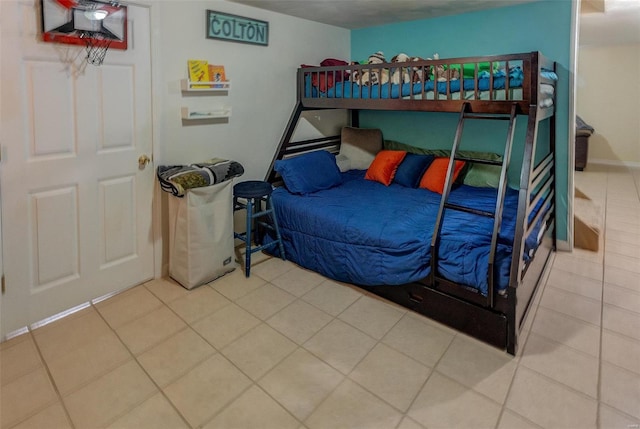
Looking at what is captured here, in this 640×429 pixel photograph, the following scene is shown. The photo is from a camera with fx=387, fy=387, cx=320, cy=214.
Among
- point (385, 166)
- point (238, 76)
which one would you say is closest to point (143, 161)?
point (238, 76)

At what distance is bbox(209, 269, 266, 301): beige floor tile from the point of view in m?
2.76

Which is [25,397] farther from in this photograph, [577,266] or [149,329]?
[577,266]

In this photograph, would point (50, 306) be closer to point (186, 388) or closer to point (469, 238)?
point (186, 388)

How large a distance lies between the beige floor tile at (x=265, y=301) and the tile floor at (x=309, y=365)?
0.04 feet

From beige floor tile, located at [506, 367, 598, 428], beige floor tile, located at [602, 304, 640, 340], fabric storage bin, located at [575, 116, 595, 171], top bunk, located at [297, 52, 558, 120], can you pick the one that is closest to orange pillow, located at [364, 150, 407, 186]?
top bunk, located at [297, 52, 558, 120]

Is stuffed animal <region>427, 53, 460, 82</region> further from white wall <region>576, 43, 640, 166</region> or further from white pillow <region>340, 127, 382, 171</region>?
white wall <region>576, 43, 640, 166</region>

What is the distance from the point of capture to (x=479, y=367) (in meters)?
2.02

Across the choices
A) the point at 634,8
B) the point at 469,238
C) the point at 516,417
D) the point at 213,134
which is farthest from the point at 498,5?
the point at 516,417

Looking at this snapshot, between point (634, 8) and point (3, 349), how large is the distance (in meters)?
6.07

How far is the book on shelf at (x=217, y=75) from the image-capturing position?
302cm

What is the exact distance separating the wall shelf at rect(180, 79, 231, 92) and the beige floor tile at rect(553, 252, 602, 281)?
306 centimetres

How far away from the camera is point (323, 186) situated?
3467mm

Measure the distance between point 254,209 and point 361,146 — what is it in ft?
4.69

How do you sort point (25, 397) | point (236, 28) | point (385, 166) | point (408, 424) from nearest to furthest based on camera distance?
point (408, 424) → point (25, 397) → point (236, 28) → point (385, 166)
